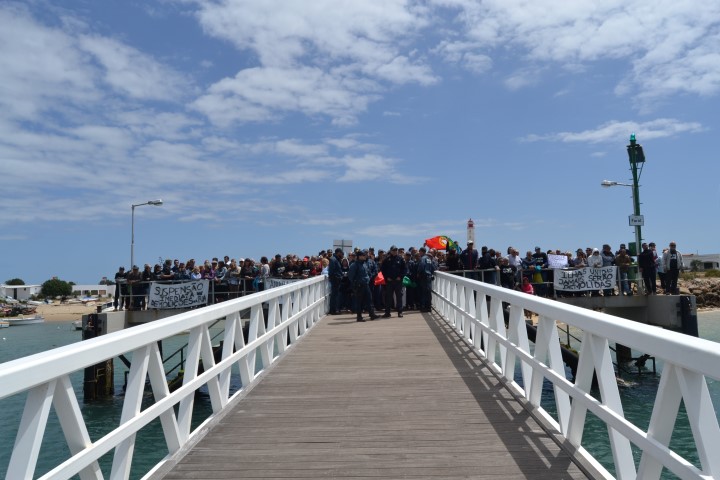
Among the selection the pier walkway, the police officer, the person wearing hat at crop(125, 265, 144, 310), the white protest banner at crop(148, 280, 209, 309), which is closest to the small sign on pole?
the police officer

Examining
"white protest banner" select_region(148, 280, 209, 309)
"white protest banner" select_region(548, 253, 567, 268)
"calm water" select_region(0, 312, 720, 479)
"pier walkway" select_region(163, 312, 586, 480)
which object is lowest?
"calm water" select_region(0, 312, 720, 479)

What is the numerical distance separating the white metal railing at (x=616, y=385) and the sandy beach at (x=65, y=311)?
8660cm

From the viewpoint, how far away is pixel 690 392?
8.95ft

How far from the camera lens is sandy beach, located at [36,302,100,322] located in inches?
3499

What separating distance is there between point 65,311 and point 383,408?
340 ft

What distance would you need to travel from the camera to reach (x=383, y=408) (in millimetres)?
6152

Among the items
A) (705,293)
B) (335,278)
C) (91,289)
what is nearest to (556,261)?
(335,278)

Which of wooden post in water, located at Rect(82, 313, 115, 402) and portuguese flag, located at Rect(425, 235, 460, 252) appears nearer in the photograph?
wooden post in water, located at Rect(82, 313, 115, 402)

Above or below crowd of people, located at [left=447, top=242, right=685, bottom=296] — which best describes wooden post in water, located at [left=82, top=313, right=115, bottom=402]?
below

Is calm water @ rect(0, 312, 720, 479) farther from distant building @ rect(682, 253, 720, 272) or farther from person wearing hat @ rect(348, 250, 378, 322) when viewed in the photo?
distant building @ rect(682, 253, 720, 272)

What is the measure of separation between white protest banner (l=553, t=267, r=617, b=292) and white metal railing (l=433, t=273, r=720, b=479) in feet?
45.6

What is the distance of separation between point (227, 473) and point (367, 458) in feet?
3.34

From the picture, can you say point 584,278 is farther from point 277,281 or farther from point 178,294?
point 178,294

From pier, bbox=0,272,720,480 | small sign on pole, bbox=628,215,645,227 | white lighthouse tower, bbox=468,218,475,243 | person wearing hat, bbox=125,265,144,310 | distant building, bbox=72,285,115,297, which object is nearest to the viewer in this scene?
pier, bbox=0,272,720,480
